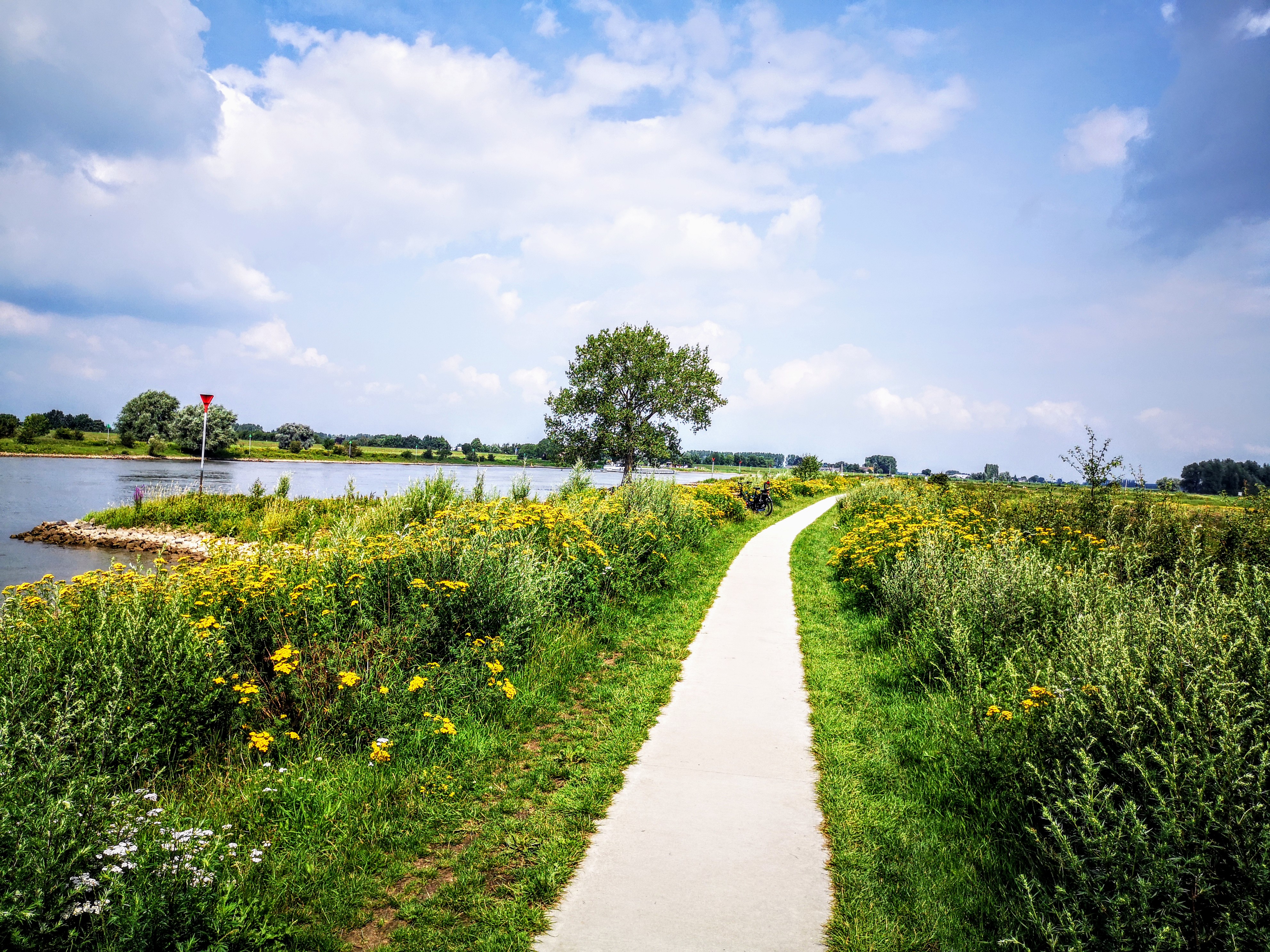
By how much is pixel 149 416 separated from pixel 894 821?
9224 cm

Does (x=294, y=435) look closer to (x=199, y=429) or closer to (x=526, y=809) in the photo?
(x=199, y=429)

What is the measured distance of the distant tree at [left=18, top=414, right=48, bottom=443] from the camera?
2589 inches

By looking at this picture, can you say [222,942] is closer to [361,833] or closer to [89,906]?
[89,906]

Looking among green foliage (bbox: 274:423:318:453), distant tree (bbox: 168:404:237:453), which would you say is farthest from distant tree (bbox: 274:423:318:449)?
distant tree (bbox: 168:404:237:453)

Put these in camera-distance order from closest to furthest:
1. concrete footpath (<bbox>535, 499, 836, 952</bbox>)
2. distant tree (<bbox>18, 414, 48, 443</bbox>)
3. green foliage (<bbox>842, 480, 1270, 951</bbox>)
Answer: green foliage (<bbox>842, 480, 1270, 951</bbox>) → concrete footpath (<bbox>535, 499, 836, 952</bbox>) → distant tree (<bbox>18, 414, 48, 443</bbox>)

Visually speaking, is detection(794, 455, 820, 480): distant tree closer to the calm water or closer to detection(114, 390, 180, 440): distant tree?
the calm water

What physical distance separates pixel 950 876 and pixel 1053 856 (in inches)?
23.6

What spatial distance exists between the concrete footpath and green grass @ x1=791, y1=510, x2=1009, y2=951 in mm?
143

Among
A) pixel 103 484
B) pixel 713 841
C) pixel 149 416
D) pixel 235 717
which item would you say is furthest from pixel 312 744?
pixel 149 416

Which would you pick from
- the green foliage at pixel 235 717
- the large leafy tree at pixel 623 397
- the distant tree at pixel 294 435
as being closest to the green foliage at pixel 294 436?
the distant tree at pixel 294 435

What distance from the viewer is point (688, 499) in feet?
52.3

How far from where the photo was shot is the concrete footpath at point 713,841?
2.90m

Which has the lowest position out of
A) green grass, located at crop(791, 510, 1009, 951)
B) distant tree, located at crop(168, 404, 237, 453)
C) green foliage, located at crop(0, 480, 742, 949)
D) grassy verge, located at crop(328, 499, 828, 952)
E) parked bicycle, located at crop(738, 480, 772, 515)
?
grassy verge, located at crop(328, 499, 828, 952)

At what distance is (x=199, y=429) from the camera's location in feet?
219
